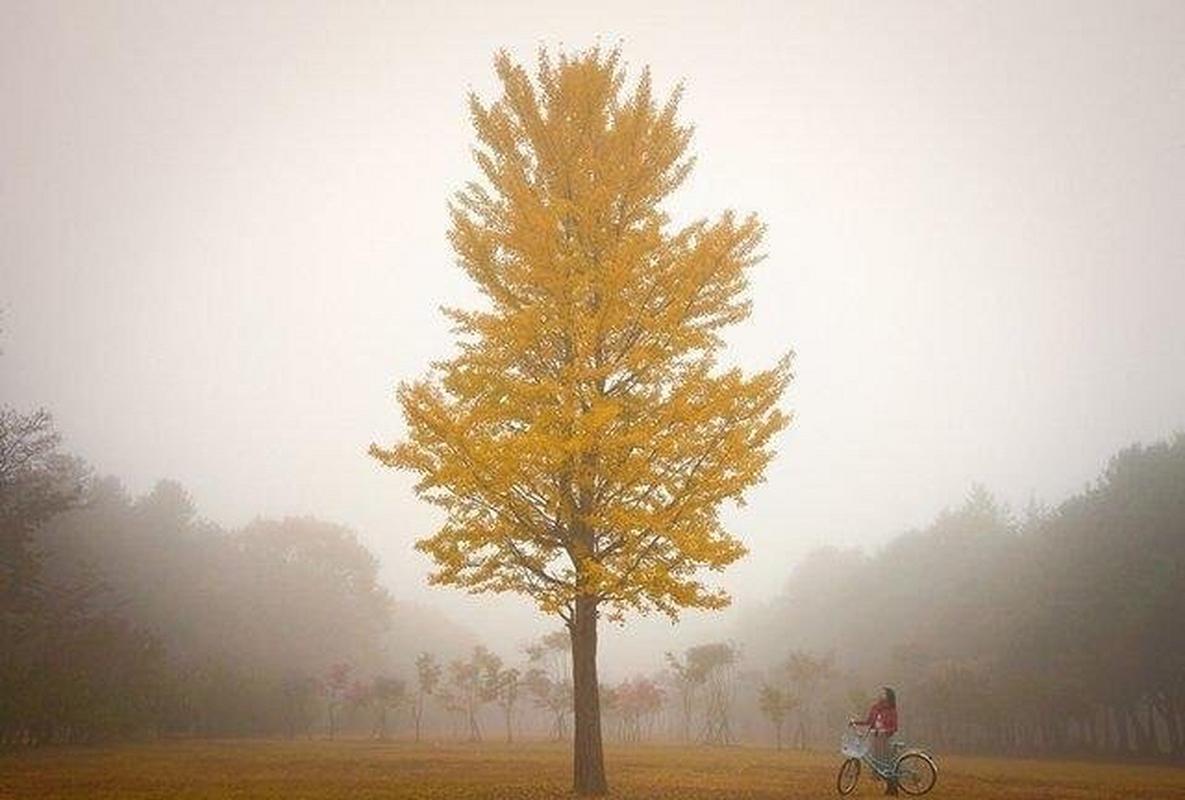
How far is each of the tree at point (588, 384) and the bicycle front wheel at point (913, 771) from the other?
6.72 meters

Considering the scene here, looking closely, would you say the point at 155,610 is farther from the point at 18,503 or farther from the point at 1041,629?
the point at 1041,629

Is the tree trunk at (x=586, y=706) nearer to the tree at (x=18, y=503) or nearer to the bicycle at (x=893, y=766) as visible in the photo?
the bicycle at (x=893, y=766)

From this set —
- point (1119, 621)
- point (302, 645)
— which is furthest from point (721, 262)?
point (302, 645)

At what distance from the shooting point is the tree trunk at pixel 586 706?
1243cm

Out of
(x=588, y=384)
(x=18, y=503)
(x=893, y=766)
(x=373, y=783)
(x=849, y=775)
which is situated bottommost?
(x=373, y=783)

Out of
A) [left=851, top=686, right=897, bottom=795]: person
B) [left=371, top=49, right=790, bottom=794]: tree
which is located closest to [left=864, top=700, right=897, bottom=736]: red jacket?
[left=851, top=686, right=897, bottom=795]: person

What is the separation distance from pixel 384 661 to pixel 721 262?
101 meters

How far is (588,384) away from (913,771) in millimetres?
11474

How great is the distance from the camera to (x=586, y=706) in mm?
12438

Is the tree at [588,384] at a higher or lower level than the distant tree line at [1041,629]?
higher

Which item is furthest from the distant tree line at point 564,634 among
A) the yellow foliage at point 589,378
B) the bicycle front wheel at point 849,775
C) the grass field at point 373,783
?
the bicycle front wheel at point 849,775

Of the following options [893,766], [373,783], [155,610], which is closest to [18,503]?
[373,783]

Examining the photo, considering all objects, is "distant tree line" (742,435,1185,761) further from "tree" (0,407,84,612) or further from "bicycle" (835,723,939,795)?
"tree" (0,407,84,612)

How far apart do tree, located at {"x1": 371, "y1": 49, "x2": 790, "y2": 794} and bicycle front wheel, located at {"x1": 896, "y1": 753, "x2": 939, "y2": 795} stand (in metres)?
6.72
